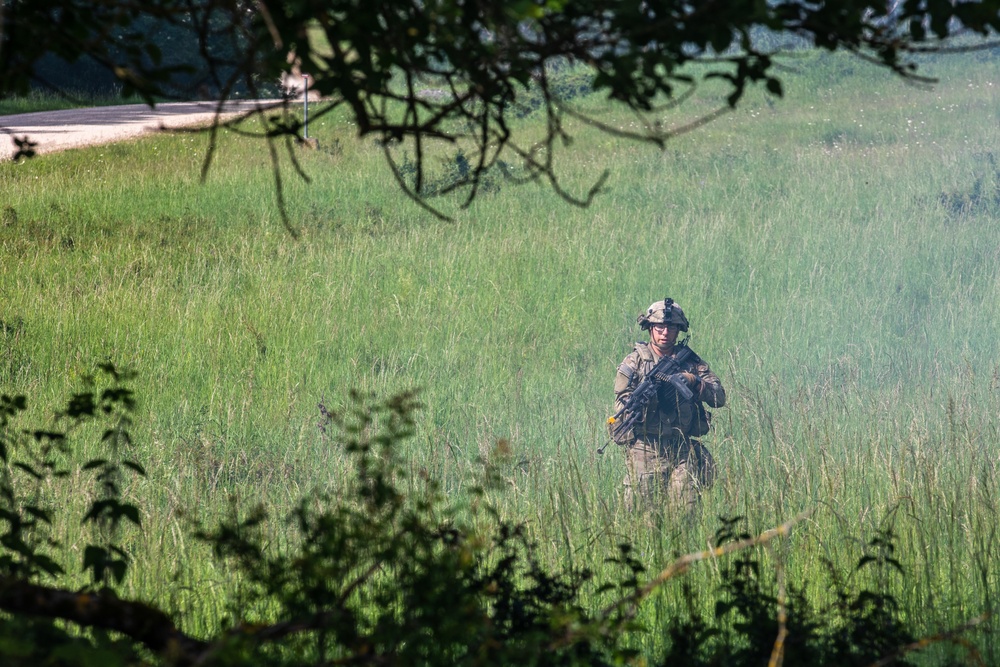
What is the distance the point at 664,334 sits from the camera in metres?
6.35

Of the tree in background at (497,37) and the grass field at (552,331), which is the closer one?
the tree in background at (497,37)

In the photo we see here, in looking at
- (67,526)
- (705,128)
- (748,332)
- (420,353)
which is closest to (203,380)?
(420,353)

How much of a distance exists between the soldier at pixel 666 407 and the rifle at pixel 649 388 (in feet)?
0.04

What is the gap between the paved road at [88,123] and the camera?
1714 cm

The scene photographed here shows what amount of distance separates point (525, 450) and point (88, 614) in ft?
17.4

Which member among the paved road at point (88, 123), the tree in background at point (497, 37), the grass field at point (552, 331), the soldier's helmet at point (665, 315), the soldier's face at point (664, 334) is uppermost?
the tree in background at point (497, 37)

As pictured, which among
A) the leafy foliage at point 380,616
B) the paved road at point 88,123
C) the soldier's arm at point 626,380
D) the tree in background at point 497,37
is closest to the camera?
the leafy foliage at point 380,616

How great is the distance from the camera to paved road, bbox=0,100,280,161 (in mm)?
17141

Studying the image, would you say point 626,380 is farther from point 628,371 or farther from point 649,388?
point 649,388

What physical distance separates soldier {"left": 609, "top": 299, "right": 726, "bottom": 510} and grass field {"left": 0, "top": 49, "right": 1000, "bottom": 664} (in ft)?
0.80

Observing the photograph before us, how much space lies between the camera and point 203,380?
27.2 feet

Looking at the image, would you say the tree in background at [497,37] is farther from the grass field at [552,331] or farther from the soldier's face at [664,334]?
the soldier's face at [664,334]

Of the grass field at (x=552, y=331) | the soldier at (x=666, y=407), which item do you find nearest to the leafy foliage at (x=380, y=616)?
the grass field at (x=552, y=331)

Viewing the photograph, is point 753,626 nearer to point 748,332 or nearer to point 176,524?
point 176,524
